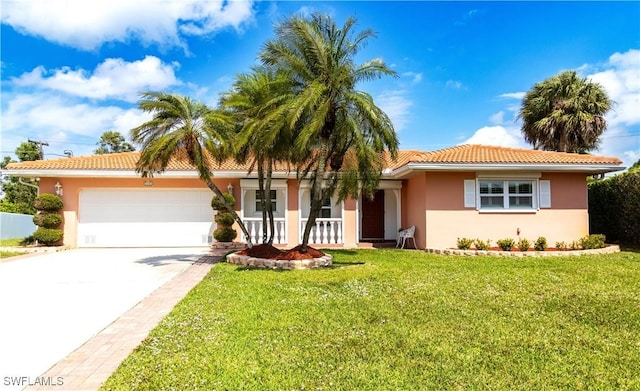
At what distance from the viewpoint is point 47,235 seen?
16500 mm

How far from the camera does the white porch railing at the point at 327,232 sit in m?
17.7

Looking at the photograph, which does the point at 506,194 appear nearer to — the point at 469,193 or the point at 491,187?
the point at 491,187

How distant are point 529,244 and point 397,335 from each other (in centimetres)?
1158

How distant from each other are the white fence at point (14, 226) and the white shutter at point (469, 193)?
25.7 m

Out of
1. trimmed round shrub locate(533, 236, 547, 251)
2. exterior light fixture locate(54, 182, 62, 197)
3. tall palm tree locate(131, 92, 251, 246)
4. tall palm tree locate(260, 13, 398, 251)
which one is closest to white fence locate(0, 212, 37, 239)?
exterior light fixture locate(54, 182, 62, 197)

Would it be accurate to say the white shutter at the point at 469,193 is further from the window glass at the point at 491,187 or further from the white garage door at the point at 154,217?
the white garage door at the point at 154,217

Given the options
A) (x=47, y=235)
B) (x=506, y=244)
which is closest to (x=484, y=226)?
(x=506, y=244)

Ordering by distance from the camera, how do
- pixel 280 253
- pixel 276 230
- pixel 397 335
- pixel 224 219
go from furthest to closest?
pixel 276 230 < pixel 224 219 < pixel 280 253 < pixel 397 335

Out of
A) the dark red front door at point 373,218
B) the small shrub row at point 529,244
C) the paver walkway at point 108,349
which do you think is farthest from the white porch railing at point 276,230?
the paver walkway at point 108,349

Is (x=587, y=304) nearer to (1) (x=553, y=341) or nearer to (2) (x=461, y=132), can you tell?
(1) (x=553, y=341)

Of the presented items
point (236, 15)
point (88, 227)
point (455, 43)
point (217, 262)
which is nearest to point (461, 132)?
point (455, 43)

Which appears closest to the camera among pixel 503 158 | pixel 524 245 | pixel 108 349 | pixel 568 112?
pixel 108 349

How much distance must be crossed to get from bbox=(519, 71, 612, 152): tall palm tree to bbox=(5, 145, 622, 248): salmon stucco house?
6911mm

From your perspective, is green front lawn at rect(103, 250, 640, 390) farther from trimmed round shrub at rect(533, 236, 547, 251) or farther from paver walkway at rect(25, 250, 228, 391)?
trimmed round shrub at rect(533, 236, 547, 251)
